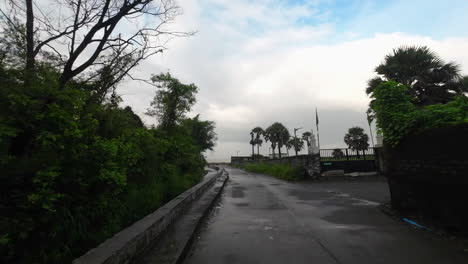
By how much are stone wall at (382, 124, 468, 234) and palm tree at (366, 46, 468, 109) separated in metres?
11.0

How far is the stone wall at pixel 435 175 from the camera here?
3834 mm

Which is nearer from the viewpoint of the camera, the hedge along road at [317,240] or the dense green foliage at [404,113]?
the hedge along road at [317,240]

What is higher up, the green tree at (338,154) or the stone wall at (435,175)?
the green tree at (338,154)

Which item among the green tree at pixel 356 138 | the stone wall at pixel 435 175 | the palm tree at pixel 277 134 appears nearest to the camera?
the stone wall at pixel 435 175

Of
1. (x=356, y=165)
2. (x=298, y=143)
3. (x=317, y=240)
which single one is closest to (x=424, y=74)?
(x=356, y=165)

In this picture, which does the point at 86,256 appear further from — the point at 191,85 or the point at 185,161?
the point at 191,85

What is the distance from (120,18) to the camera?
5.36 m

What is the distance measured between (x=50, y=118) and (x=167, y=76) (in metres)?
12.1

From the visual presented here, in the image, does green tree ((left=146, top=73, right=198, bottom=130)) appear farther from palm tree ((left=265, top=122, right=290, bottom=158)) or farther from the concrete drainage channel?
palm tree ((left=265, top=122, right=290, bottom=158))

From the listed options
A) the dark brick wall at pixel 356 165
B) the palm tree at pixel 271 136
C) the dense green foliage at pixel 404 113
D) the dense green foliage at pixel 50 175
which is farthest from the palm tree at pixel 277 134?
the dense green foliage at pixel 50 175

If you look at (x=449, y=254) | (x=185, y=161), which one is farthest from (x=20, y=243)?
(x=185, y=161)

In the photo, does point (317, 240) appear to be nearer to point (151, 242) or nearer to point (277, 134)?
point (151, 242)

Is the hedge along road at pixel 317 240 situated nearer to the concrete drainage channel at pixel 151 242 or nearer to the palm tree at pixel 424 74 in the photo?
the concrete drainage channel at pixel 151 242

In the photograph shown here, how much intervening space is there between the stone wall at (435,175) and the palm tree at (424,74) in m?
11.0
